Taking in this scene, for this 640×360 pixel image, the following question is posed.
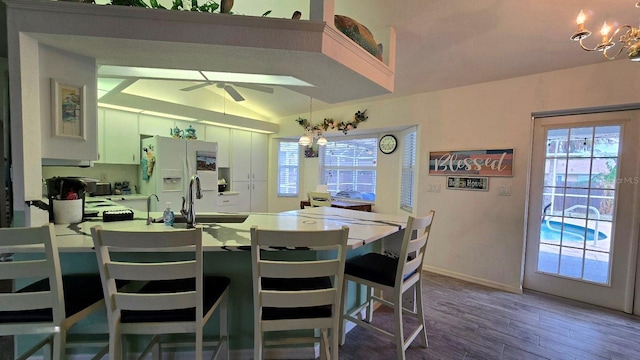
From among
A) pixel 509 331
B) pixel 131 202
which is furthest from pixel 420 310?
pixel 131 202

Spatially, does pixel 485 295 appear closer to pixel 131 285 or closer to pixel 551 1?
pixel 551 1

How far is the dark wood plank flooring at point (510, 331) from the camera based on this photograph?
1936mm

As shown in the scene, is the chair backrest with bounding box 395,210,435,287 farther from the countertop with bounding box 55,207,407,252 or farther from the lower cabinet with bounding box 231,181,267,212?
the lower cabinet with bounding box 231,181,267,212

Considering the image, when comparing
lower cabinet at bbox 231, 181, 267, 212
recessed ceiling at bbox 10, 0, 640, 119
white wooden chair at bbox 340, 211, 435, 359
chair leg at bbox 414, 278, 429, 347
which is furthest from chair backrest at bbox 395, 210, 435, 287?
lower cabinet at bbox 231, 181, 267, 212

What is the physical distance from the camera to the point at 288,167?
5.71m

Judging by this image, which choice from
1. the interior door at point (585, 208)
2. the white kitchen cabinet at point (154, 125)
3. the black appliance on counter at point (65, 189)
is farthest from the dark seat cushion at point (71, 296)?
the interior door at point (585, 208)

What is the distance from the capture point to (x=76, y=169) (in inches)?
145

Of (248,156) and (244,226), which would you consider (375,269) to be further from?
(248,156)

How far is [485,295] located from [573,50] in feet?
8.27

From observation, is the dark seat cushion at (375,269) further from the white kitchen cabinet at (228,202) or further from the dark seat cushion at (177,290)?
the white kitchen cabinet at (228,202)

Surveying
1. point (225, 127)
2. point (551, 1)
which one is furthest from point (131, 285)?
point (225, 127)

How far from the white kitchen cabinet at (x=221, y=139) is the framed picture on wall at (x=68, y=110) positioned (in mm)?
3088

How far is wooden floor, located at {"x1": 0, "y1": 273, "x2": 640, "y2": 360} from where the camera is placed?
1932 mm

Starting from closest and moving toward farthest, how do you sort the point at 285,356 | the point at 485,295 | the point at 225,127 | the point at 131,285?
the point at 131,285
the point at 285,356
the point at 485,295
the point at 225,127
